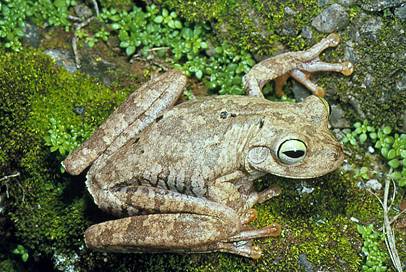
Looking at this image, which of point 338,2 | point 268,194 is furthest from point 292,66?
point 268,194

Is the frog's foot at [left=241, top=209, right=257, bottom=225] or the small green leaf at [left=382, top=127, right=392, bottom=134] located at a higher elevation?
the frog's foot at [left=241, top=209, right=257, bottom=225]

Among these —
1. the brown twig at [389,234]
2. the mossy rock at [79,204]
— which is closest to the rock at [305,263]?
the mossy rock at [79,204]

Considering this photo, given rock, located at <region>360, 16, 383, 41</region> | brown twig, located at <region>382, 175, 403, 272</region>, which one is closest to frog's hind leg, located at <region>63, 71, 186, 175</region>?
rock, located at <region>360, 16, 383, 41</region>

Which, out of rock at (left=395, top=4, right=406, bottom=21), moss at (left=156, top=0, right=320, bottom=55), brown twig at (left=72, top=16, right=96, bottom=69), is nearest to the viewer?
rock at (left=395, top=4, right=406, bottom=21)

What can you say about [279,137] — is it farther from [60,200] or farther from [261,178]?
[60,200]

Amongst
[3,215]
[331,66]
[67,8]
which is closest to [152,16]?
[67,8]

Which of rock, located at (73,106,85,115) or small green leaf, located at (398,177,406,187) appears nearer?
small green leaf, located at (398,177,406,187)

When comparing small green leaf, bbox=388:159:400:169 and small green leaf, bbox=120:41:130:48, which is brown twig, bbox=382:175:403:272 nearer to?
small green leaf, bbox=388:159:400:169

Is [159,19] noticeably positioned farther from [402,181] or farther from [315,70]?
[402,181]
